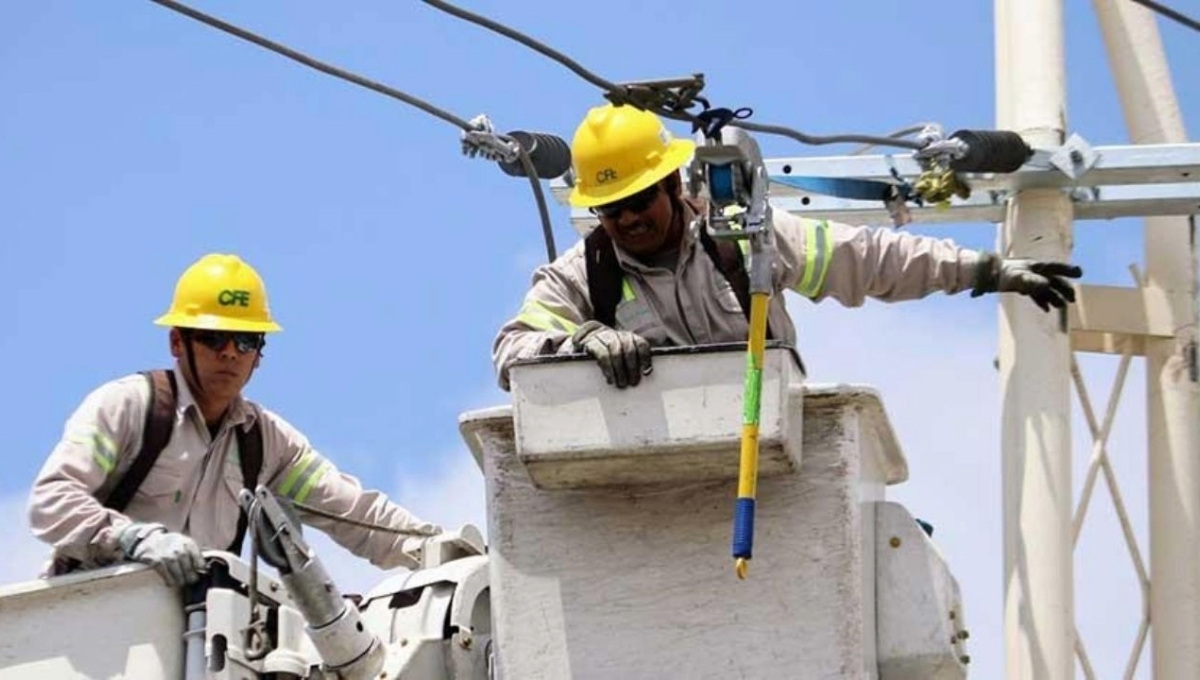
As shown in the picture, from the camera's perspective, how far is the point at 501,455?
7.98 m

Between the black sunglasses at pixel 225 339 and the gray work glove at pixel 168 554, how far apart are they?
0.99 metres

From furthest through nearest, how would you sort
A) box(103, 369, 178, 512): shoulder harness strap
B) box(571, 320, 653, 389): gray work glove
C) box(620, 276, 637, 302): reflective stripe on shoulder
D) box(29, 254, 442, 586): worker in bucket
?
1. box(103, 369, 178, 512): shoulder harness strap
2. box(29, 254, 442, 586): worker in bucket
3. box(620, 276, 637, 302): reflective stripe on shoulder
4. box(571, 320, 653, 389): gray work glove

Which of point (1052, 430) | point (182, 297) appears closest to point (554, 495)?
point (182, 297)

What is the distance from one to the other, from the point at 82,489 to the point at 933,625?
105 inches

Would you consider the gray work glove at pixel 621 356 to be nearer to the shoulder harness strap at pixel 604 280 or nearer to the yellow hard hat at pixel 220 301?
the shoulder harness strap at pixel 604 280

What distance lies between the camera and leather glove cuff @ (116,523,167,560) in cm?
857

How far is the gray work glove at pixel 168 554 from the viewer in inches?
334

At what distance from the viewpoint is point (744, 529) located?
23.7 ft

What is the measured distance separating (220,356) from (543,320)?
1.55 meters

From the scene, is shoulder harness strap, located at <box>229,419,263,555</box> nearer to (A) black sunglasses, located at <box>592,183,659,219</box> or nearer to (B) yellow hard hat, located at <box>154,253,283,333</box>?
(B) yellow hard hat, located at <box>154,253,283,333</box>

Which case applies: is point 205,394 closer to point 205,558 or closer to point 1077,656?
point 205,558

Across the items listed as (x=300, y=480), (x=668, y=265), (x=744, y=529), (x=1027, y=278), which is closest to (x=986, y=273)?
(x=1027, y=278)

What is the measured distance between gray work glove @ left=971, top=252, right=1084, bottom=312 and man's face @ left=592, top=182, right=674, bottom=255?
3.14 ft

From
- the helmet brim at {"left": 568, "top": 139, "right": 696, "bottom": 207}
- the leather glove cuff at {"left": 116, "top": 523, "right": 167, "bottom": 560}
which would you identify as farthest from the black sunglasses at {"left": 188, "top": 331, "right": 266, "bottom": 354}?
the helmet brim at {"left": 568, "top": 139, "right": 696, "bottom": 207}
